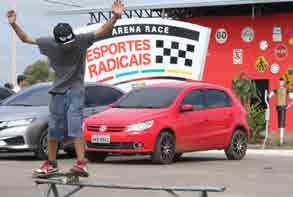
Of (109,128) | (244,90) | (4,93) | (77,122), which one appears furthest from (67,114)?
(244,90)

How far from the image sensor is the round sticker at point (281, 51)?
2944 cm

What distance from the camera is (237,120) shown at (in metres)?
17.0

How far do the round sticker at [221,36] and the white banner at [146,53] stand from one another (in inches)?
269

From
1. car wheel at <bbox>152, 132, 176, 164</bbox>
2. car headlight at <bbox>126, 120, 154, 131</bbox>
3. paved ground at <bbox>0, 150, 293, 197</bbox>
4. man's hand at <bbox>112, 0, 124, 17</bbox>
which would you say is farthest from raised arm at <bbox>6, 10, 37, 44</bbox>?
car wheel at <bbox>152, 132, 176, 164</bbox>

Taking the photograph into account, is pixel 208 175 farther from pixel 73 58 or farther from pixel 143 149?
pixel 73 58

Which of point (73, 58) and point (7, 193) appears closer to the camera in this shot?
point (73, 58)

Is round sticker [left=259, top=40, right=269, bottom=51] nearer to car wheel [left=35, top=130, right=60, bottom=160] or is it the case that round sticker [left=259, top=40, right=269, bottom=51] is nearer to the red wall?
the red wall

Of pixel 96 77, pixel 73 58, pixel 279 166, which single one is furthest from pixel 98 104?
pixel 73 58

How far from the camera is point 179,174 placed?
13.2 meters

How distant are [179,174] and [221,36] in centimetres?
1797

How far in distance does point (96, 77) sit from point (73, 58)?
15973mm

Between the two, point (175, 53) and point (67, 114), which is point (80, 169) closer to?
point (67, 114)

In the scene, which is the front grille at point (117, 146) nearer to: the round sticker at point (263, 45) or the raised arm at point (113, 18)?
the raised arm at point (113, 18)

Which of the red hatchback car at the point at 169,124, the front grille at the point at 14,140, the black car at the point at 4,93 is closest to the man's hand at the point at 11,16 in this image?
the red hatchback car at the point at 169,124
